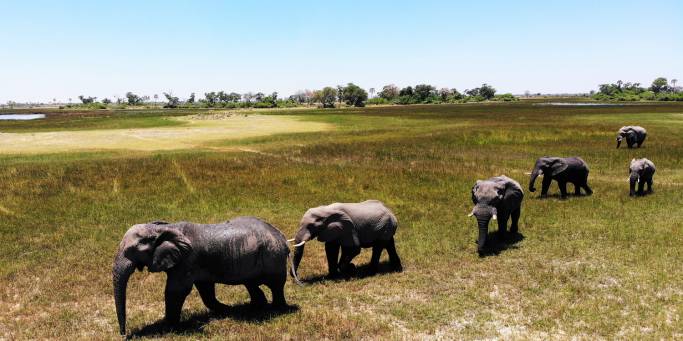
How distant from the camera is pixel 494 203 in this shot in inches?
569

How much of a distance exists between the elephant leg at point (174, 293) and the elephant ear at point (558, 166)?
17.5 meters

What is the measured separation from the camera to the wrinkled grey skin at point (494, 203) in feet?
46.2

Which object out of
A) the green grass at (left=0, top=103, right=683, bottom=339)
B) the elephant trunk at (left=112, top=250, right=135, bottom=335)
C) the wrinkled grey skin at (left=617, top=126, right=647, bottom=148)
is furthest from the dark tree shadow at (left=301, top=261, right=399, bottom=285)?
the wrinkled grey skin at (left=617, top=126, right=647, bottom=148)

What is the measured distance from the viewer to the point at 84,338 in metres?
8.96

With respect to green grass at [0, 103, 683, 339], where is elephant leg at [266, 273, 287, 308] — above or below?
above

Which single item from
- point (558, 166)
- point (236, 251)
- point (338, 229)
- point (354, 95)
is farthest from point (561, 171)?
point (354, 95)

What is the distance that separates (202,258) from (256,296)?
5.76 feet

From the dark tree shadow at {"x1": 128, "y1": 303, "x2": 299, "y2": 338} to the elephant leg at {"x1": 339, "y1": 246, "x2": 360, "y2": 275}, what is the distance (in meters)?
2.20

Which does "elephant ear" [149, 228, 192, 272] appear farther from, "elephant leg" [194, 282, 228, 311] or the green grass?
the green grass

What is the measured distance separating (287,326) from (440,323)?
10.1ft

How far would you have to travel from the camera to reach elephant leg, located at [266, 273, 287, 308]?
9.86 m

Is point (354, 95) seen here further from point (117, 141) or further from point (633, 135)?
point (633, 135)

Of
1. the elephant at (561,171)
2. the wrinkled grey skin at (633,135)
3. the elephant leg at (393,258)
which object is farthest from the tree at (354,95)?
the elephant leg at (393,258)

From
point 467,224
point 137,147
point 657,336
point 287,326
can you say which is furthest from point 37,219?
point 137,147
